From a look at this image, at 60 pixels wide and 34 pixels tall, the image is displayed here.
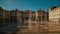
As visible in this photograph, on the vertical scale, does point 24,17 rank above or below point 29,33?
above

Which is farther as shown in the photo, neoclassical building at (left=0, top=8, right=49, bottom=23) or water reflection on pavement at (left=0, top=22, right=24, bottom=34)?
neoclassical building at (left=0, top=8, right=49, bottom=23)

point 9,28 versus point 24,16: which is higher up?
point 24,16

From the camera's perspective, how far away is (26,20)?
5656 millimetres

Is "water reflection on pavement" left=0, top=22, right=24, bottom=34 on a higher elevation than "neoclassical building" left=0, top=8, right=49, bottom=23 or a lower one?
lower

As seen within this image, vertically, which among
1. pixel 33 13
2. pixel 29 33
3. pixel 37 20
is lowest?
pixel 29 33

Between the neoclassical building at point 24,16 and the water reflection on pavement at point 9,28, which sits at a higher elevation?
the neoclassical building at point 24,16

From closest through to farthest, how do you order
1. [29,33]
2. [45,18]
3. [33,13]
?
1. [29,33]
2. [33,13]
3. [45,18]

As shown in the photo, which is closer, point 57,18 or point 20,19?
point 57,18

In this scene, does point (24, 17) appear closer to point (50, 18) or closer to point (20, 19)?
point (20, 19)

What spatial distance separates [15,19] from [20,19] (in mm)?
337

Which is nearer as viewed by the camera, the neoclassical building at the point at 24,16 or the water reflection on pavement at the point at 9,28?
the water reflection on pavement at the point at 9,28

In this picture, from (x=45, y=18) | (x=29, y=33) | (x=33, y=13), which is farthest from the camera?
(x=45, y=18)

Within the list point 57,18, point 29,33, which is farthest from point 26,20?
Answer: point 29,33

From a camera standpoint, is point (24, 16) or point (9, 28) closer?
point (9, 28)
